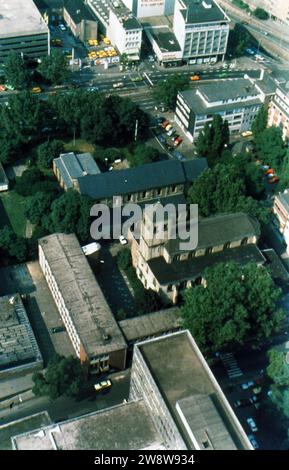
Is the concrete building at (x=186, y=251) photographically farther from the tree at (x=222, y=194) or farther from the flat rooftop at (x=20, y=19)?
the flat rooftop at (x=20, y=19)

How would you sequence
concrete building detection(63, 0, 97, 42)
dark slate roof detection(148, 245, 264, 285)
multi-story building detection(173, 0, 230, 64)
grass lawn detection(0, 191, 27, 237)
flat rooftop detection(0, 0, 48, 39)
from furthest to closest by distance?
concrete building detection(63, 0, 97, 42), multi-story building detection(173, 0, 230, 64), flat rooftop detection(0, 0, 48, 39), grass lawn detection(0, 191, 27, 237), dark slate roof detection(148, 245, 264, 285)

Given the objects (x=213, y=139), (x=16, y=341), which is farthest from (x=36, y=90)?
(x=16, y=341)

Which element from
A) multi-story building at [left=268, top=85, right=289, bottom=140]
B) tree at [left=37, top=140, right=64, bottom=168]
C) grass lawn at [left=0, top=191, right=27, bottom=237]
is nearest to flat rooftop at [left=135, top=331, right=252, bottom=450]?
grass lawn at [left=0, top=191, right=27, bottom=237]

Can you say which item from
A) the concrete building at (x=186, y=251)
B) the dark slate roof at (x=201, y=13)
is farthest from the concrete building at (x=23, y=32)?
the concrete building at (x=186, y=251)

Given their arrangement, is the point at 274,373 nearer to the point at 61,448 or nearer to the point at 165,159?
the point at 61,448

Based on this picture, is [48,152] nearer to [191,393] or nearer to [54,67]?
[54,67]

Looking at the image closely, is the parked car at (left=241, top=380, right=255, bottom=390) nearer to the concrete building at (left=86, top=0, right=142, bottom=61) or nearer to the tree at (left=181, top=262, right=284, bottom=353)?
the tree at (left=181, top=262, right=284, bottom=353)
